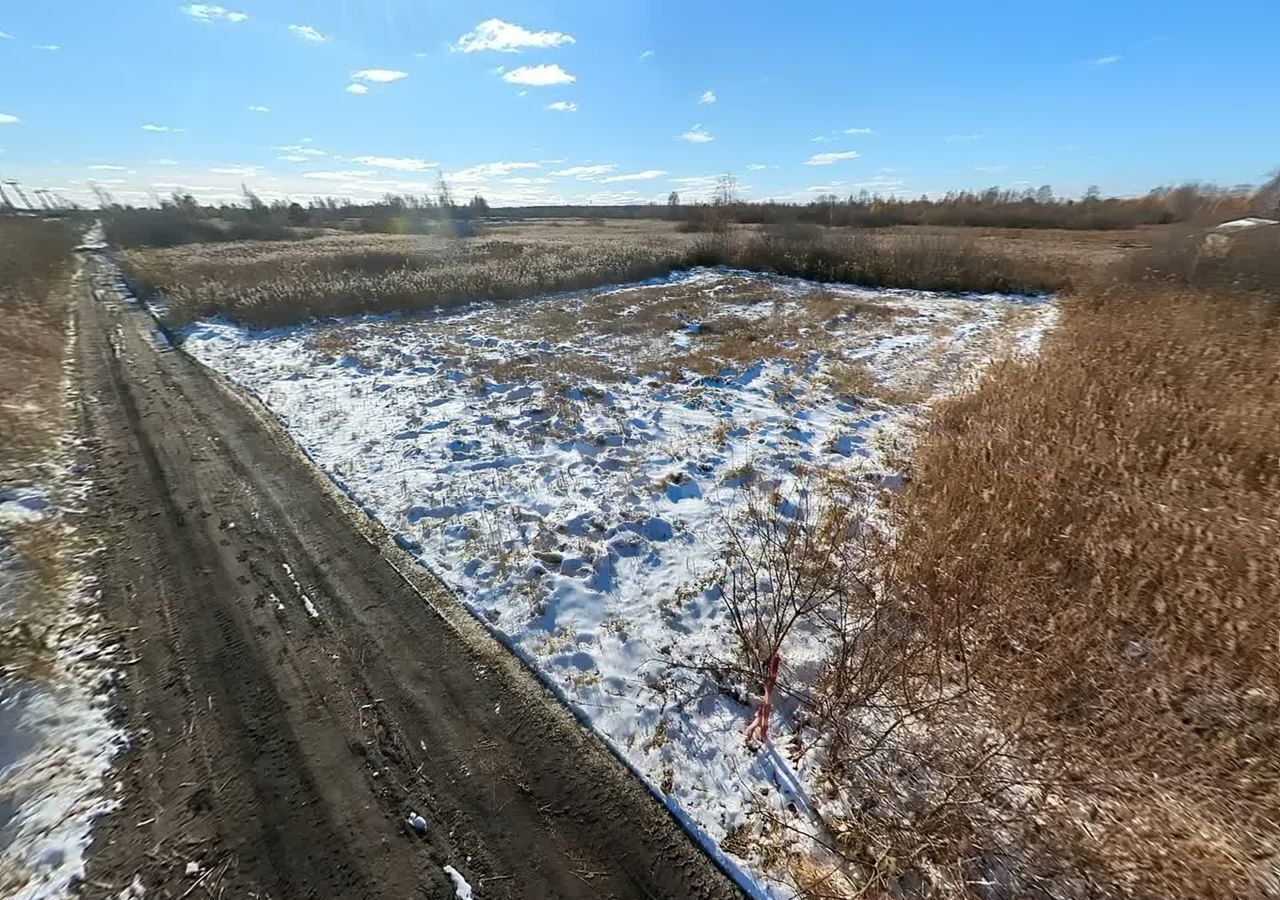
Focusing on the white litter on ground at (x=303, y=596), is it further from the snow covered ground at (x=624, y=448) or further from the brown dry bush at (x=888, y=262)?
the brown dry bush at (x=888, y=262)

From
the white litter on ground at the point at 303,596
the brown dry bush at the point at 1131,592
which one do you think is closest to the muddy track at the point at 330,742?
the white litter on ground at the point at 303,596

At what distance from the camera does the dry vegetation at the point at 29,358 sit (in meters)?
8.22

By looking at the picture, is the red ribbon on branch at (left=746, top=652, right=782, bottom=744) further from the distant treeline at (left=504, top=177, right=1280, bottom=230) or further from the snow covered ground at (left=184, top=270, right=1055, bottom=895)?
the distant treeline at (left=504, top=177, right=1280, bottom=230)

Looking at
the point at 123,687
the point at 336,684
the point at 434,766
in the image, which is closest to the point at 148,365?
the point at 123,687

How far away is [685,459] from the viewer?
851 cm

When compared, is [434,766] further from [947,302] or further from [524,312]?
[947,302]

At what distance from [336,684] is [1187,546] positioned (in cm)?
862

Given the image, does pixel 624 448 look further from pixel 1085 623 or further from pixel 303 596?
pixel 1085 623

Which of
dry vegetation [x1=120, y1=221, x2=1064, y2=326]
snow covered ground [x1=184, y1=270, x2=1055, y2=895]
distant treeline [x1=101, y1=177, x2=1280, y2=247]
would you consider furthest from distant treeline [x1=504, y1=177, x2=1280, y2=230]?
snow covered ground [x1=184, y1=270, x2=1055, y2=895]

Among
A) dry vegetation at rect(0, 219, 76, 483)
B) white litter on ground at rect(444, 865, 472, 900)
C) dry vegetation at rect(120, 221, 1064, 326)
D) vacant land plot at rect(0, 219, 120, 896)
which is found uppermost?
dry vegetation at rect(120, 221, 1064, 326)

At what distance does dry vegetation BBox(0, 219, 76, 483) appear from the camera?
27.0ft

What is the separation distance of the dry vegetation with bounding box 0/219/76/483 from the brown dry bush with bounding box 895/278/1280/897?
12399 millimetres

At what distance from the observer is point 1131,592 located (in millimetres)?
5133

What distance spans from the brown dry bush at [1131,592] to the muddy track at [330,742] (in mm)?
2748
